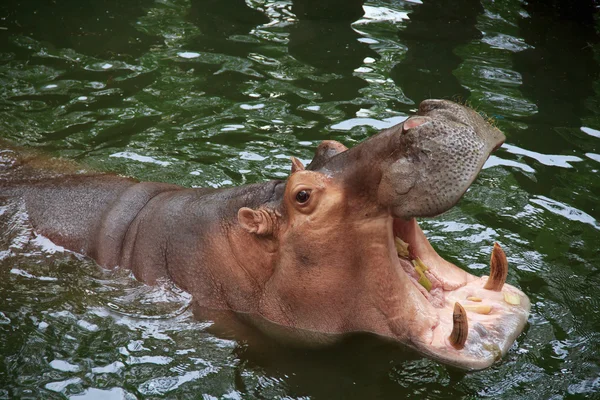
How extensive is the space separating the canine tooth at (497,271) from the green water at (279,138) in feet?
1.61

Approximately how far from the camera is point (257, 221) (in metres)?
4.84

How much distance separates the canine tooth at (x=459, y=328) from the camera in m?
4.28

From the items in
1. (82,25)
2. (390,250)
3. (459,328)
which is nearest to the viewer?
(459,328)

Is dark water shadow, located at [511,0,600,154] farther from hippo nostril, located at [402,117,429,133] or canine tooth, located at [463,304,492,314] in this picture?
hippo nostril, located at [402,117,429,133]

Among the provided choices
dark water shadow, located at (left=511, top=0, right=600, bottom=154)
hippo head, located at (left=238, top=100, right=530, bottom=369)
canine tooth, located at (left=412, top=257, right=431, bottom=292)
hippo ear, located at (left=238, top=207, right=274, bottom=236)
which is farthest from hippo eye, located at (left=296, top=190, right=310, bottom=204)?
dark water shadow, located at (left=511, top=0, right=600, bottom=154)

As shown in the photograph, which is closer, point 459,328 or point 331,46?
point 459,328

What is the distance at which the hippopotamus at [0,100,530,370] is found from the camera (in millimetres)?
4250

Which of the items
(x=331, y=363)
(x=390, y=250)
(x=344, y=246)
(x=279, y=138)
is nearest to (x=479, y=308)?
(x=390, y=250)

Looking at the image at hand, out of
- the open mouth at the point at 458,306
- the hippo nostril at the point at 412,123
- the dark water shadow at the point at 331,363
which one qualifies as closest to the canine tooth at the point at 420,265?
the open mouth at the point at 458,306

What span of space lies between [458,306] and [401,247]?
0.73 metres

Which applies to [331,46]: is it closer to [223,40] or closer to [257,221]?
[223,40]

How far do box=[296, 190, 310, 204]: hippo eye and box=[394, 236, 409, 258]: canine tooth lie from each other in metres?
0.68

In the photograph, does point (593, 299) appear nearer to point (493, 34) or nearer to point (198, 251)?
point (198, 251)

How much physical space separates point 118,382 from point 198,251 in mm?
1024
